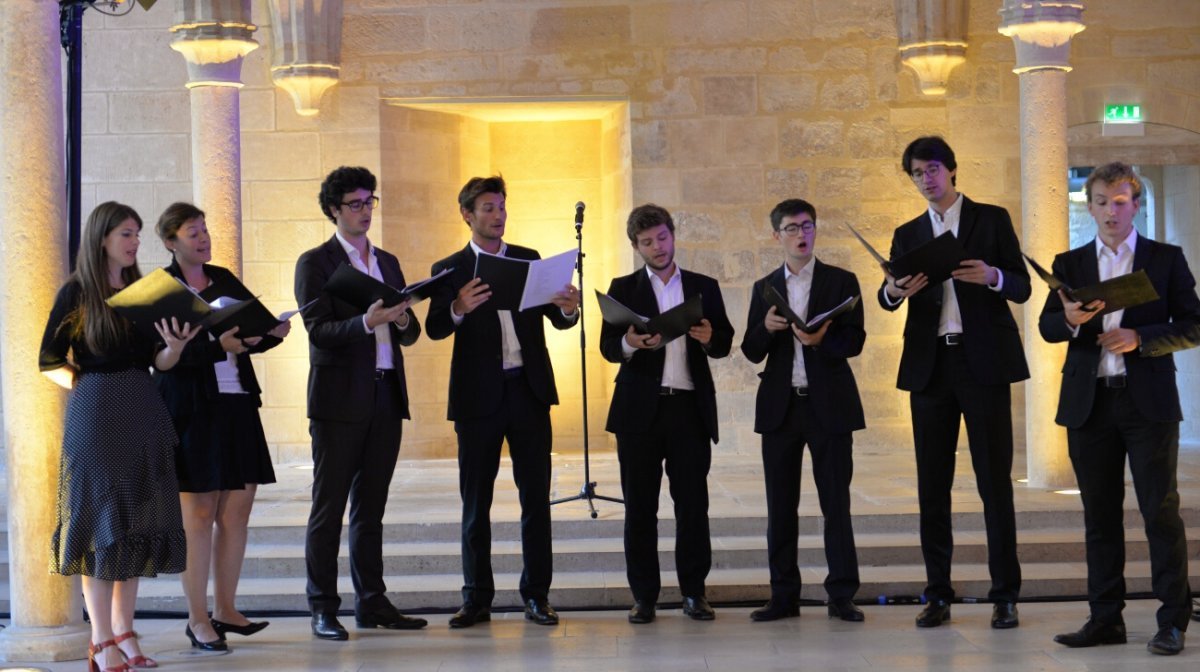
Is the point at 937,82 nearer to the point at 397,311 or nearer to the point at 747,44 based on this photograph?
the point at 747,44

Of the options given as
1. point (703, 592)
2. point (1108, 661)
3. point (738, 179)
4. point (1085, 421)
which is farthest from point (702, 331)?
point (738, 179)

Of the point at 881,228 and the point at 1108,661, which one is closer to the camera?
the point at 1108,661

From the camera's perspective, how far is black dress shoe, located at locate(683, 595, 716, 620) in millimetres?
5410

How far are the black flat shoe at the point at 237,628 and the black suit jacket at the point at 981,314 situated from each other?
8.15 feet

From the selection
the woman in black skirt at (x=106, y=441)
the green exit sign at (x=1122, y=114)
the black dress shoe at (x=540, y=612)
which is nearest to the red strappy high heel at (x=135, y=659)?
the woman in black skirt at (x=106, y=441)

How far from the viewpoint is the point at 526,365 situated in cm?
534

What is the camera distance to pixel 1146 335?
4676mm

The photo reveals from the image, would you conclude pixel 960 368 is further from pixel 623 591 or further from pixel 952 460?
pixel 623 591

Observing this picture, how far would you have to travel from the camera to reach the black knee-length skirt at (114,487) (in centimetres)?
447

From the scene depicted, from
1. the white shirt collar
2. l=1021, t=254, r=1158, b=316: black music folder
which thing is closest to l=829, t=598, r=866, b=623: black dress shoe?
l=1021, t=254, r=1158, b=316: black music folder

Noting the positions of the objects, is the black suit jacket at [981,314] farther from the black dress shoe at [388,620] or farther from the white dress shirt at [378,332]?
the black dress shoe at [388,620]

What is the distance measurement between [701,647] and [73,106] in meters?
3.23

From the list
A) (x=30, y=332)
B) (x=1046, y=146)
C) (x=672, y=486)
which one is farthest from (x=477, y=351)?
(x=1046, y=146)

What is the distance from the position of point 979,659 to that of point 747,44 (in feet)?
19.1
